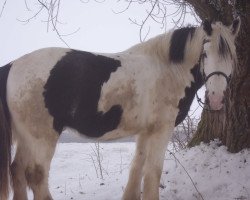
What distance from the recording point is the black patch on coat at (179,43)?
16.1ft

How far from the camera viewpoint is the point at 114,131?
15.4 ft

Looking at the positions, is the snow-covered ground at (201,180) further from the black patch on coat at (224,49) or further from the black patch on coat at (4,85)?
the black patch on coat at (4,85)

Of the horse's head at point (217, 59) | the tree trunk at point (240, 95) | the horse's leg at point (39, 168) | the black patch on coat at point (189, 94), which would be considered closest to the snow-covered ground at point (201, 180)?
the tree trunk at point (240, 95)

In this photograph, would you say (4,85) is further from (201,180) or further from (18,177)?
(201,180)

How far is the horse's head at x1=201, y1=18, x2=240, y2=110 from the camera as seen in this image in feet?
13.9

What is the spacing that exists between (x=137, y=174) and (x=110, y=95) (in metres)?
1.42

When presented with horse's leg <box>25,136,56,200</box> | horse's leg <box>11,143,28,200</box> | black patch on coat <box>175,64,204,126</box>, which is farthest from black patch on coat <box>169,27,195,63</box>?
horse's leg <box>11,143,28,200</box>

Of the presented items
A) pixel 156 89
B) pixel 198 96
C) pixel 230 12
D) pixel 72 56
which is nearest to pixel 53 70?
pixel 72 56

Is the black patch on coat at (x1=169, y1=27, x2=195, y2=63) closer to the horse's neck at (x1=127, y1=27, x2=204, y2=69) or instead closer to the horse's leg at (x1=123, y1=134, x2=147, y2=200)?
the horse's neck at (x1=127, y1=27, x2=204, y2=69)

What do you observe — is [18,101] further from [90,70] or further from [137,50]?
[137,50]

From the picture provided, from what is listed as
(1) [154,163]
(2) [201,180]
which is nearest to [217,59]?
(1) [154,163]

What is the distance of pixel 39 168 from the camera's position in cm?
416

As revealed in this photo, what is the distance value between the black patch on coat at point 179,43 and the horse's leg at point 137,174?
Result: 3.92 ft

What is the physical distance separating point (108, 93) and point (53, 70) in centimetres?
70
